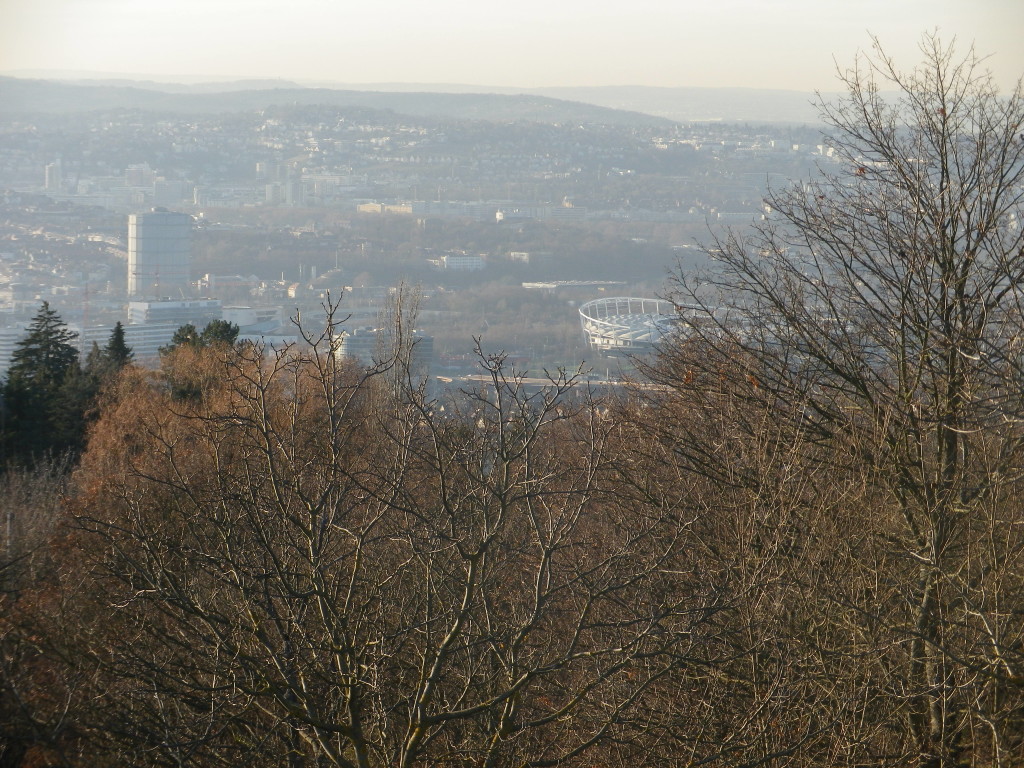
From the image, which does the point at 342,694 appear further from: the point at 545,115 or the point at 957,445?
the point at 545,115

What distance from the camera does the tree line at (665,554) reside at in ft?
13.1

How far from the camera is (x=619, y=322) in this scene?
40531 millimetres

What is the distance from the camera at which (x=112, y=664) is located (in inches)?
159

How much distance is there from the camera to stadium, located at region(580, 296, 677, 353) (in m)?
29.6

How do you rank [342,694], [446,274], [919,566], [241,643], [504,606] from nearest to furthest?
[342,694] < [241,643] < [919,566] < [504,606] < [446,274]

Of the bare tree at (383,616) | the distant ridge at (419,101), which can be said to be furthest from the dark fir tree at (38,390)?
the distant ridge at (419,101)

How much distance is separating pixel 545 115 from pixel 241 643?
124m

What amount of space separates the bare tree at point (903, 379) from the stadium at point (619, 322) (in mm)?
16674

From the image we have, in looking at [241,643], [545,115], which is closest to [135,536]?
[241,643]

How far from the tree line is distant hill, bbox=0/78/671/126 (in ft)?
354

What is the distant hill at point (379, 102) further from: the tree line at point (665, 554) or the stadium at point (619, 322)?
the tree line at point (665, 554)

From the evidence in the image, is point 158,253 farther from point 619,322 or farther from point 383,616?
point 383,616

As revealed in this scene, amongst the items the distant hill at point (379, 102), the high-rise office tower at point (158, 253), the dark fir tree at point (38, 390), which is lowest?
the high-rise office tower at point (158, 253)

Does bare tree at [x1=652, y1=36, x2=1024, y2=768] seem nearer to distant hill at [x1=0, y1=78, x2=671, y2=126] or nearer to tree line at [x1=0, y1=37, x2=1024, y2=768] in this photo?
tree line at [x1=0, y1=37, x2=1024, y2=768]
